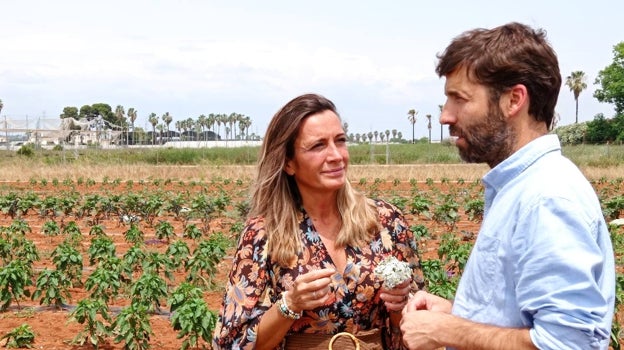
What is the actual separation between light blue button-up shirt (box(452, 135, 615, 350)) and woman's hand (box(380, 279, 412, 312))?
2.28ft

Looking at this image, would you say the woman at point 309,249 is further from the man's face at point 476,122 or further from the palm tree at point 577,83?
the palm tree at point 577,83

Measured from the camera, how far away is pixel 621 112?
56094 mm

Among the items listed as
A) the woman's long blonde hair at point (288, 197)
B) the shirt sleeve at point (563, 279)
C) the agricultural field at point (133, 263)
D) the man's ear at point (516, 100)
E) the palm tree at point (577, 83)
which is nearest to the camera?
the shirt sleeve at point (563, 279)

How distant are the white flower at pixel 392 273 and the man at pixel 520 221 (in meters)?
0.55

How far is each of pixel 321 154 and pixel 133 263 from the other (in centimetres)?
629

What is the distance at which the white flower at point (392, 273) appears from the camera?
285 cm

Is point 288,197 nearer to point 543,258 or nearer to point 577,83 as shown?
point 543,258

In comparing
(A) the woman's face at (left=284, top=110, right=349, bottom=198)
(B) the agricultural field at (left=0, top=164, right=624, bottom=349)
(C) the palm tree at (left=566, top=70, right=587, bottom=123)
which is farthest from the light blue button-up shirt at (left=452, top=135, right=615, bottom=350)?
(C) the palm tree at (left=566, top=70, right=587, bottom=123)

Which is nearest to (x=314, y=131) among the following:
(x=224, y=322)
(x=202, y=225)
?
(x=224, y=322)

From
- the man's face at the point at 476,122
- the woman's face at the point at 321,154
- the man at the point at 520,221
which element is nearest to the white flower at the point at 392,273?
the woman's face at the point at 321,154

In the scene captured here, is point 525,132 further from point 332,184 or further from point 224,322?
point 224,322

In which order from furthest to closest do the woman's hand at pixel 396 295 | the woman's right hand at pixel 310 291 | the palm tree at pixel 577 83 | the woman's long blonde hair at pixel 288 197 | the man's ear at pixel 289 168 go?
the palm tree at pixel 577 83 < the man's ear at pixel 289 168 < the woman's long blonde hair at pixel 288 197 < the woman's hand at pixel 396 295 < the woman's right hand at pixel 310 291

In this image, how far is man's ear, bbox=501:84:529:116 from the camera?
82.7 inches

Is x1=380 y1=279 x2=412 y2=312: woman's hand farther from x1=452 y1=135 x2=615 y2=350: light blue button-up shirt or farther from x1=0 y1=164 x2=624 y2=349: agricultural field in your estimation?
x1=0 y1=164 x2=624 y2=349: agricultural field
